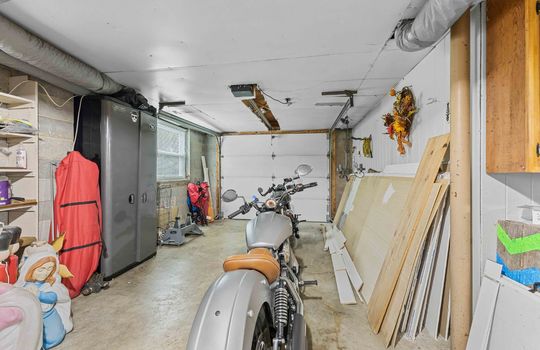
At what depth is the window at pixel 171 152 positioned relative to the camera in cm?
468

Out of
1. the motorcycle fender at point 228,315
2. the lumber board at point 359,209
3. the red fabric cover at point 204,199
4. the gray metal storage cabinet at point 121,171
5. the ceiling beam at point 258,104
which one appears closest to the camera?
the motorcycle fender at point 228,315

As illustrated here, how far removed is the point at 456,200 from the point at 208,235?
414 cm

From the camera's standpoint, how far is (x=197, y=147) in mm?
6066

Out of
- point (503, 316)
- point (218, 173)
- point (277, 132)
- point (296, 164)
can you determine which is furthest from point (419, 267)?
point (218, 173)

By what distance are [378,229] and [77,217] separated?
10.3 ft

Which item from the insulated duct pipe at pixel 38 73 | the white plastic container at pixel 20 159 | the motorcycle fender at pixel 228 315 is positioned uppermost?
the insulated duct pipe at pixel 38 73

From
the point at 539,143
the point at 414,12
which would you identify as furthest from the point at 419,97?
the point at 539,143

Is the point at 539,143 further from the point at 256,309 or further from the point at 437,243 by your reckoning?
the point at 256,309

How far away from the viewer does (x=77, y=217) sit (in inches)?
92.0

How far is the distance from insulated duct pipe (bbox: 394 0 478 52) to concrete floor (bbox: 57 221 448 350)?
82.0 inches

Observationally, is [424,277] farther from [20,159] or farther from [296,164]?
[296,164]

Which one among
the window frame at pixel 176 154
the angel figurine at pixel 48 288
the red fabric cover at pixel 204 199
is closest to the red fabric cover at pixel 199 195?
the red fabric cover at pixel 204 199

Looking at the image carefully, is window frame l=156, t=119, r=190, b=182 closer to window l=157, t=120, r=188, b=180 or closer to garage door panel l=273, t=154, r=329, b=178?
window l=157, t=120, r=188, b=180

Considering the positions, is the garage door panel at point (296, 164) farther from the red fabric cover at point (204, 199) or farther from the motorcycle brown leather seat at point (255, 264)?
the motorcycle brown leather seat at point (255, 264)
